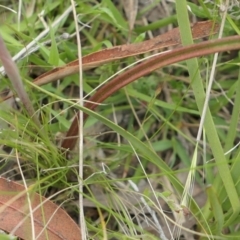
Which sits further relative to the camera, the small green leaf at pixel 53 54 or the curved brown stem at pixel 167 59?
the small green leaf at pixel 53 54

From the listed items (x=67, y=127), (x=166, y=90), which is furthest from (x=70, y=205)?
(x=166, y=90)

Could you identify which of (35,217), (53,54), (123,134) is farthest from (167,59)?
(35,217)

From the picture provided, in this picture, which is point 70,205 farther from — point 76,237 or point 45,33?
point 45,33

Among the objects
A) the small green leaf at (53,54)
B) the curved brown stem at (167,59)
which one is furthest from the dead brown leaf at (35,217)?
the small green leaf at (53,54)

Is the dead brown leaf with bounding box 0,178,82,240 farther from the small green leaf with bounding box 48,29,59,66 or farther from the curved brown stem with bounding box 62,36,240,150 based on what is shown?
the small green leaf with bounding box 48,29,59,66

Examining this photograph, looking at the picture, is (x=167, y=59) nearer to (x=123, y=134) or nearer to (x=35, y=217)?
(x=123, y=134)

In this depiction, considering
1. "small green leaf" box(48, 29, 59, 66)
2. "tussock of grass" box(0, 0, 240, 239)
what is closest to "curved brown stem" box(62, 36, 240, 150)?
"tussock of grass" box(0, 0, 240, 239)

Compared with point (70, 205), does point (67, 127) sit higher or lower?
higher

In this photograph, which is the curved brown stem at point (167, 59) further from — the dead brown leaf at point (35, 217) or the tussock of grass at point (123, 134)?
the dead brown leaf at point (35, 217)

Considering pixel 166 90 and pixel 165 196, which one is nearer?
pixel 165 196

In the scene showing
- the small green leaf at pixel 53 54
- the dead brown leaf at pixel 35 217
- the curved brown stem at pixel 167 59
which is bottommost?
the dead brown leaf at pixel 35 217

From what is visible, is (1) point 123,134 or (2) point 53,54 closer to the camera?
(1) point 123,134
